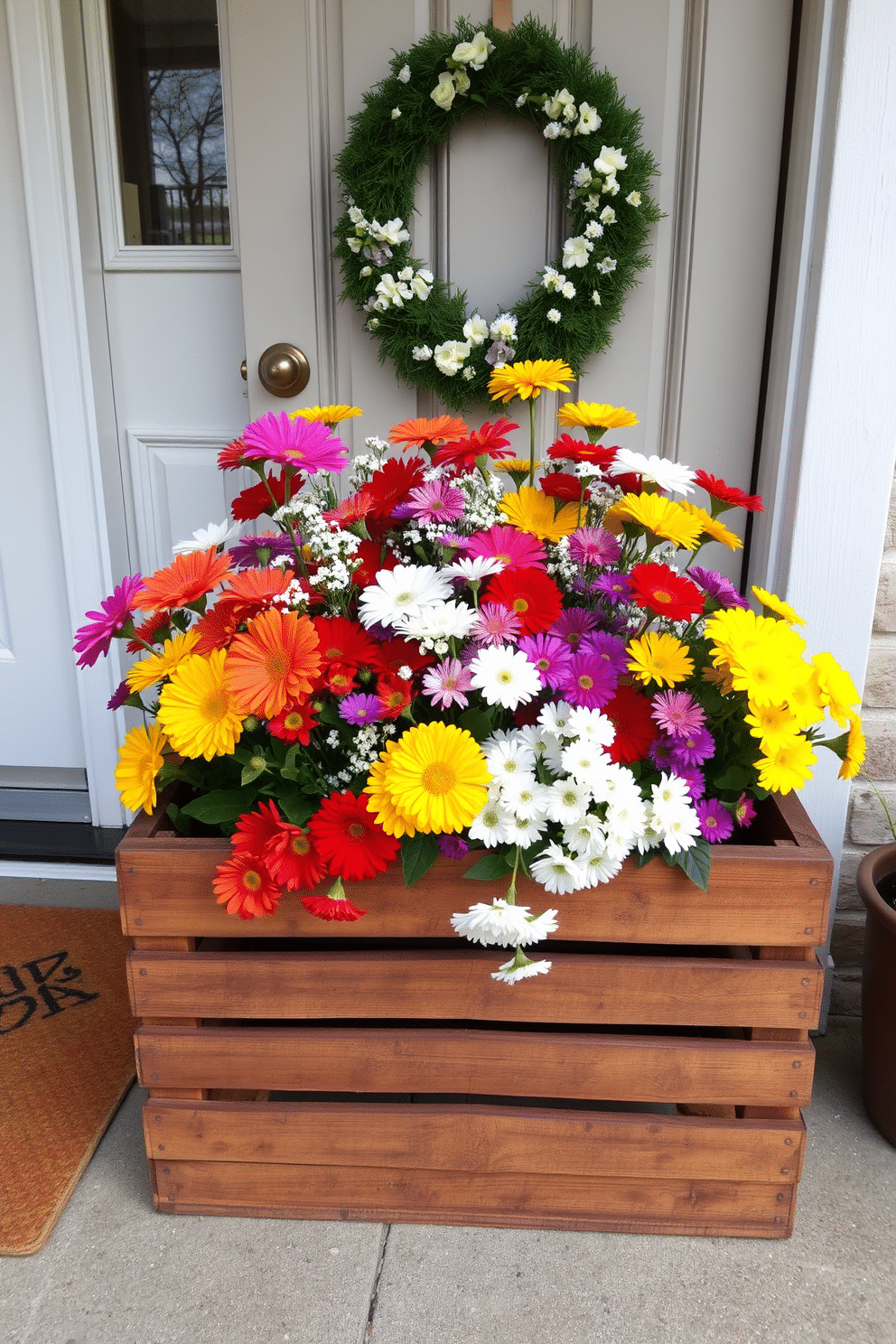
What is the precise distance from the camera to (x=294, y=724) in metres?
0.89

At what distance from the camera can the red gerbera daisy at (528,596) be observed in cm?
91

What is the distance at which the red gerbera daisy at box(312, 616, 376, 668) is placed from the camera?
904 mm

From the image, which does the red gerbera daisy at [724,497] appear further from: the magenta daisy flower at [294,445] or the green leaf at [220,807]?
the green leaf at [220,807]

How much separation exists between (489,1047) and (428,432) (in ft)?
2.19

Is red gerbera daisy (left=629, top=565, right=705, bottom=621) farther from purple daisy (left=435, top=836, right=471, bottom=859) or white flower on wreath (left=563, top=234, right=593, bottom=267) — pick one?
white flower on wreath (left=563, top=234, right=593, bottom=267)

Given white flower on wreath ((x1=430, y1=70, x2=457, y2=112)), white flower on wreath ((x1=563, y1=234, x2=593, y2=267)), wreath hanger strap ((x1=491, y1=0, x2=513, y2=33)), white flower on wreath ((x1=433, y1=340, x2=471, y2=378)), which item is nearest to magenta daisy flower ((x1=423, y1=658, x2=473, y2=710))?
white flower on wreath ((x1=433, y1=340, x2=471, y2=378))

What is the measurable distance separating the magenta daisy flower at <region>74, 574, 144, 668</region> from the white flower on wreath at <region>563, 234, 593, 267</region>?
78 centimetres

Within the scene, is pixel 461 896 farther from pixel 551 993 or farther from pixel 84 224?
pixel 84 224

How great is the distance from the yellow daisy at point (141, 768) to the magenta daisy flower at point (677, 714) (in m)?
0.52

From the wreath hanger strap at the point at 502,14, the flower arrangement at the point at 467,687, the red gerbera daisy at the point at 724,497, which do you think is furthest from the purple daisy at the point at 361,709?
the wreath hanger strap at the point at 502,14

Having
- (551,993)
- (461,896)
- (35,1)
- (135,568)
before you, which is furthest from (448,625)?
(35,1)

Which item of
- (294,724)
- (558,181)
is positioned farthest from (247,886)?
(558,181)

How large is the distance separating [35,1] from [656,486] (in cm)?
138

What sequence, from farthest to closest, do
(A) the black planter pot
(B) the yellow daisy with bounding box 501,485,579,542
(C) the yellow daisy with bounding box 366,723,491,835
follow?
(A) the black planter pot → (B) the yellow daisy with bounding box 501,485,579,542 → (C) the yellow daisy with bounding box 366,723,491,835
